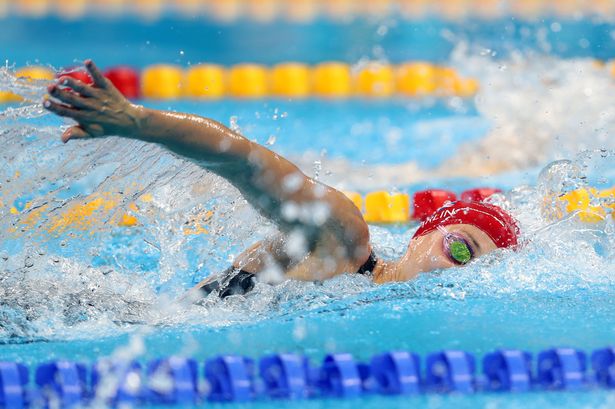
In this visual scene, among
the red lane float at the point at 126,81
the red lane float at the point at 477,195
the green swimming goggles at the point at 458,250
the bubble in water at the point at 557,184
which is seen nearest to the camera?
the green swimming goggles at the point at 458,250

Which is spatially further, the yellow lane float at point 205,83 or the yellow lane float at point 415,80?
the yellow lane float at point 415,80

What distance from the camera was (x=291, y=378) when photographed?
6.30 feet

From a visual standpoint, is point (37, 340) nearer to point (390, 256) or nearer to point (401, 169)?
point (390, 256)

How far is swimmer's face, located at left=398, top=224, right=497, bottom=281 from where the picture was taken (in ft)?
7.97

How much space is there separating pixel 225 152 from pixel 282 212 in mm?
254

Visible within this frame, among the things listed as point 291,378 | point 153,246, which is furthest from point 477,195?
point 291,378

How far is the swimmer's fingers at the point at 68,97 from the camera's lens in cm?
175

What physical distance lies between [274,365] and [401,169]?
11.8 feet

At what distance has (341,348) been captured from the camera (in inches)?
84.0

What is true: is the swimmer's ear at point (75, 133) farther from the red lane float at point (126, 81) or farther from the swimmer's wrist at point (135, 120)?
the red lane float at point (126, 81)

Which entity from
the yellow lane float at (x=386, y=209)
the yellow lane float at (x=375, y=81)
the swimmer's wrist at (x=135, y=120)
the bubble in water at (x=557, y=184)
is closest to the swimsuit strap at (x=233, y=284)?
the swimmer's wrist at (x=135, y=120)

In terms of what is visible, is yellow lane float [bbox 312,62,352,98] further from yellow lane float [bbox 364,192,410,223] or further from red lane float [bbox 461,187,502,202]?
red lane float [bbox 461,187,502,202]

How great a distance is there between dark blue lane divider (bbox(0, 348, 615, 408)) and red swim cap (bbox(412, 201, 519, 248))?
0.58m

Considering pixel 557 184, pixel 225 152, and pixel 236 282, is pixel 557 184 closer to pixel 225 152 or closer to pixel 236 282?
pixel 236 282
